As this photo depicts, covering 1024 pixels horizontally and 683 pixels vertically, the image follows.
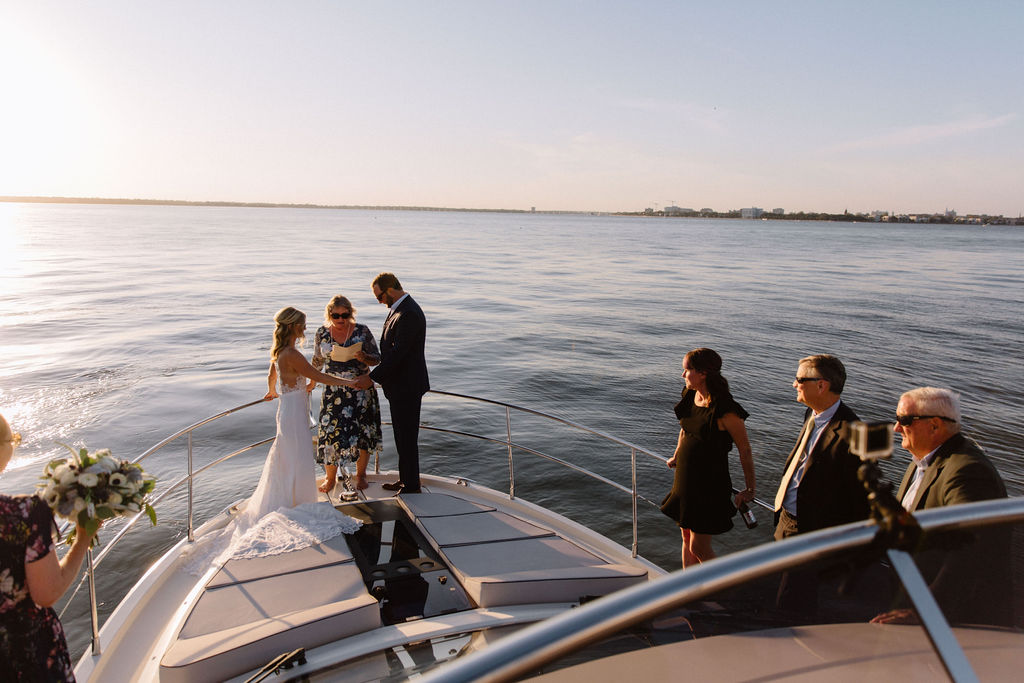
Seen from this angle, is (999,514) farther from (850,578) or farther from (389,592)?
(389,592)

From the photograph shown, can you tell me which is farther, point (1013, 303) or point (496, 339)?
point (1013, 303)

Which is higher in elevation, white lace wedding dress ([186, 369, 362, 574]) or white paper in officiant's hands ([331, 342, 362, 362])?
white paper in officiant's hands ([331, 342, 362, 362])

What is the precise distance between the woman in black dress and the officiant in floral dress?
9.44ft

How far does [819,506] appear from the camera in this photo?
3.50 meters

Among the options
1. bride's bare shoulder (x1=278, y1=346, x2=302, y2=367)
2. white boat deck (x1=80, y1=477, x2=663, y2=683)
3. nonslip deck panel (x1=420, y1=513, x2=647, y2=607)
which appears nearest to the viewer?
white boat deck (x1=80, y1=477, x2=663, y2=683)

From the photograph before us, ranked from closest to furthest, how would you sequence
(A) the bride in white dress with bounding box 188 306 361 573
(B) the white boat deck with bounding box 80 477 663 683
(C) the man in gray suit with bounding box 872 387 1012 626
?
(C) the man in gray suit with bounding box 872 387 1012 626, (B) the white boat deck with bounding box 80 477 663 683, (A) the bride in white dress with bounding box 188 306 361 573

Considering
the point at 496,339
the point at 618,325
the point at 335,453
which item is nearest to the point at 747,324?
the point at 618,325

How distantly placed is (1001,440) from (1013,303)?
26377 millimetres

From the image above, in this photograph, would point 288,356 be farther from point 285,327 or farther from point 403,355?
point 403,355

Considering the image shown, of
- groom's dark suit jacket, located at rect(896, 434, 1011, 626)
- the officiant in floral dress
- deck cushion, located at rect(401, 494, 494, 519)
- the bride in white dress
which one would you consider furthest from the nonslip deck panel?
groom's dark suit jacket, located at rect(896, 434, 1011, 626)

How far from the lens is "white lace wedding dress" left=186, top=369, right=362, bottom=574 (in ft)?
14.3

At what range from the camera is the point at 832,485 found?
346cm

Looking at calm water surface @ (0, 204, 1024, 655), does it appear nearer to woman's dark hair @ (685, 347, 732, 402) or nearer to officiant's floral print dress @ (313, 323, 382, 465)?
officiant's floral print dress @ (313, 323, 382, 465)

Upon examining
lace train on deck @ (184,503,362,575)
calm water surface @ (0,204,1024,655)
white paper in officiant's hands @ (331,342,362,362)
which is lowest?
calm water surface @ (0,204,1024,655)
